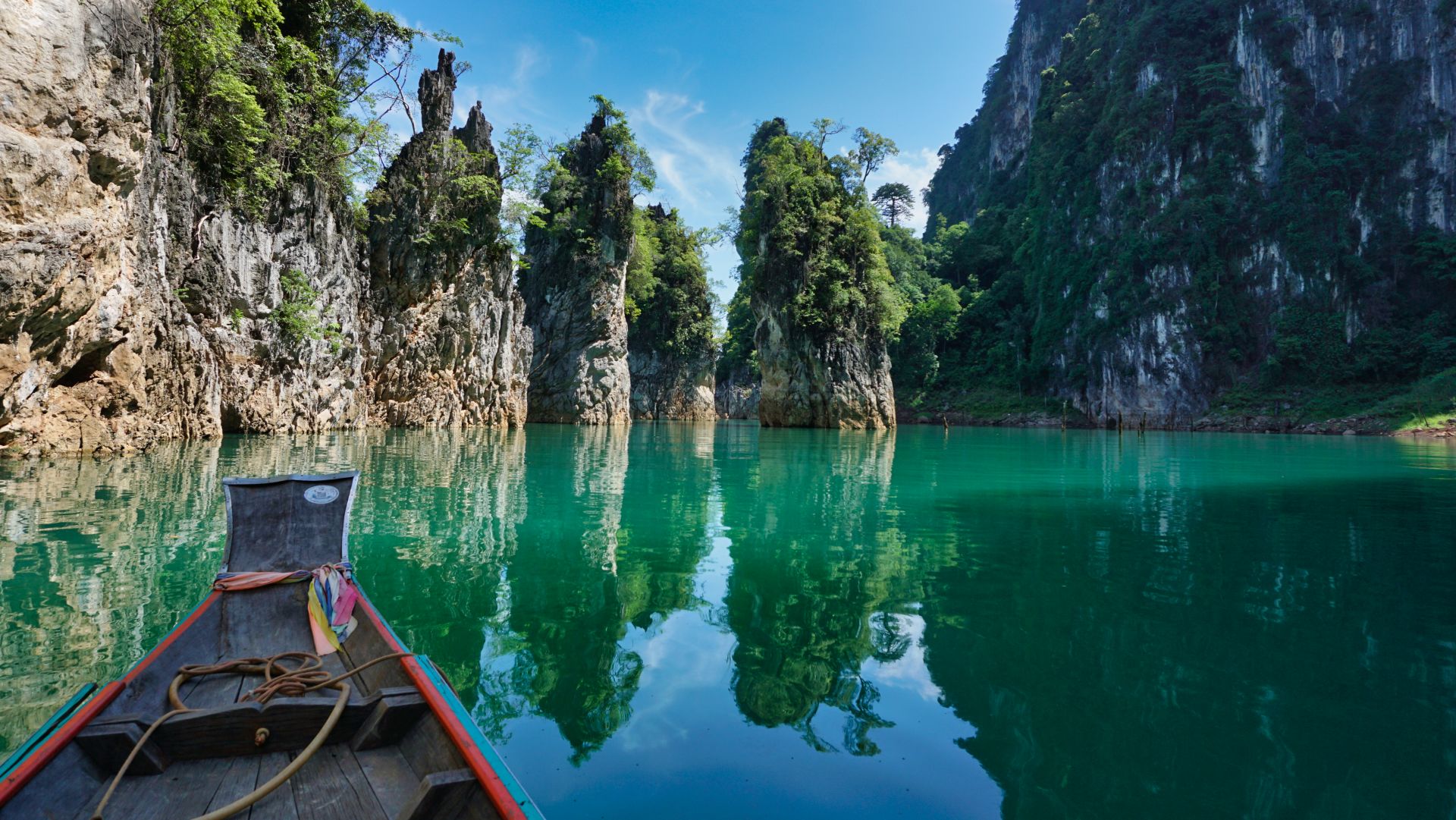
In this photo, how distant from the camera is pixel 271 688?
273 centimetres

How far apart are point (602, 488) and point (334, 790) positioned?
8.87m

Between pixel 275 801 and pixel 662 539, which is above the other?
pixel 275 801

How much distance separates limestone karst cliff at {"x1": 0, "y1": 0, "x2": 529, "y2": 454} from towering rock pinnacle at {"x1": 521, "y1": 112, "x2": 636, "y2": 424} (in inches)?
372

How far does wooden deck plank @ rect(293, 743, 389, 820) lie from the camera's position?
2078 millimetres

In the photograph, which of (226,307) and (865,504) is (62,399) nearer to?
(226,307)

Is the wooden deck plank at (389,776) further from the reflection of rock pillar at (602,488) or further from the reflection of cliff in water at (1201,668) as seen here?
the reflection of rock pillar at (602,488)

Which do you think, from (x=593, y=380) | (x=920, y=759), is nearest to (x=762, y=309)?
(x=593, y=380)

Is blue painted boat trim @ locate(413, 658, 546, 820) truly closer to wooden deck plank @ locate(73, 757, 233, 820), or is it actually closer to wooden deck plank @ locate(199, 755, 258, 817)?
wooden deck plank @ locate(199, 755, 258, 817)

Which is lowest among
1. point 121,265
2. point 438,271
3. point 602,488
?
point 602,488

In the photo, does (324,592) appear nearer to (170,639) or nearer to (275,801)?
(170,639)

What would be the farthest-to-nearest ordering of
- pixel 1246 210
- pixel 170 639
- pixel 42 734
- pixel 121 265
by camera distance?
pixel 1246 210
pixel 121 265
pixel 170 639
pixel 42 734

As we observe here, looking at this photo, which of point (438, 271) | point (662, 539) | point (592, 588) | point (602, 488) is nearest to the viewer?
point (592, 588)

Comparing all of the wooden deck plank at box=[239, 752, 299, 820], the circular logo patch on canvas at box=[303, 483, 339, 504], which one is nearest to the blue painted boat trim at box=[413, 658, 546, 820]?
the wooden deck plank at box=[239, 752, 299, 820]

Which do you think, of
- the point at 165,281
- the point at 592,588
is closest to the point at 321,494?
the point at 592,588
